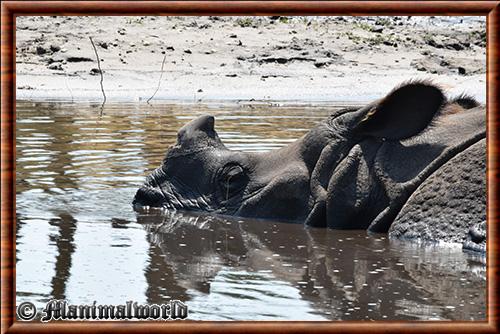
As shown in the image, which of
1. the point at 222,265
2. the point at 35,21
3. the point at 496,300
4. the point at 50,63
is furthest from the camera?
the point at 35,21

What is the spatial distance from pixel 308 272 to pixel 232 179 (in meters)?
1.88

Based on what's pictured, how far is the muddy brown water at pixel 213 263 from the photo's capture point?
17.7 ft

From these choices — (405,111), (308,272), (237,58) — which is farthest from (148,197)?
(237,58)

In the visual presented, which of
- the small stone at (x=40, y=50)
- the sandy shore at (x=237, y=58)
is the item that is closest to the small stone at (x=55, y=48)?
the sandy shore at (x=237, y=58)

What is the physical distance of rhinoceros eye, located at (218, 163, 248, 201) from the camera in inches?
311

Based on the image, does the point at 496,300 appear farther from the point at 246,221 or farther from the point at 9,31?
the point at 246,221

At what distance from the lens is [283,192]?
7602mm

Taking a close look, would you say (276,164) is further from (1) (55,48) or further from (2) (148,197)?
(1) (55,48)

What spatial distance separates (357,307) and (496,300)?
37.6 inches

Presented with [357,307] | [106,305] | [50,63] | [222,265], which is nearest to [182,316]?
[106,305]

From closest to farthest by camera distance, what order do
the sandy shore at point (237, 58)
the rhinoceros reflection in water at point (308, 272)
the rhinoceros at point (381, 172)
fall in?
the rhinoceros reflection in water at point (308, 272)
the rhinoceros at point (381, 172)
the sandy shore at point (237, 58)

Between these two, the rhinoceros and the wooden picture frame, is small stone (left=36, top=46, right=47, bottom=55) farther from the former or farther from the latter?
the wooden picture frame

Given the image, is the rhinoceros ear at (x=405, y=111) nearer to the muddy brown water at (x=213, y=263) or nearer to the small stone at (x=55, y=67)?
the muddy brown water at (x=213, y=263)

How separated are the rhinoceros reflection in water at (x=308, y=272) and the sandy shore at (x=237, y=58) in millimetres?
12699
